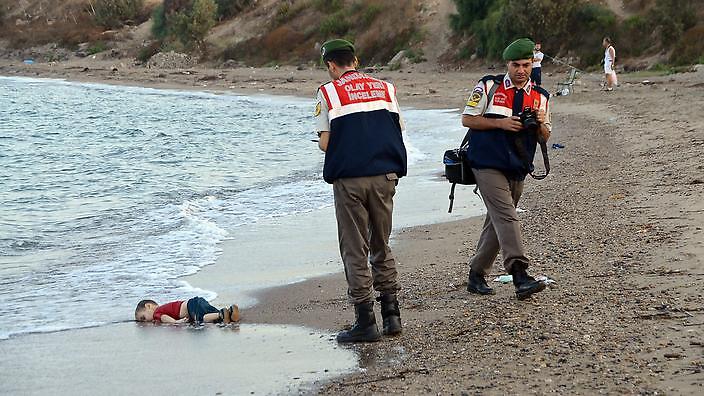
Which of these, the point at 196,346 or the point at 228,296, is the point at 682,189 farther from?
the point at 196,346

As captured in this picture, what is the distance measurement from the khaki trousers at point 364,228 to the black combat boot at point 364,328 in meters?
0.05

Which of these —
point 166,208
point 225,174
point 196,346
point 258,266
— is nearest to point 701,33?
point 225,174

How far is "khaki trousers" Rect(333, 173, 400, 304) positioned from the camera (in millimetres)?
6254

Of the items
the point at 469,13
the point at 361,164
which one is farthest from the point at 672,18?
the point at 361,164

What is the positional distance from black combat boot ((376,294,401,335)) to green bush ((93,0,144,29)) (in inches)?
2746

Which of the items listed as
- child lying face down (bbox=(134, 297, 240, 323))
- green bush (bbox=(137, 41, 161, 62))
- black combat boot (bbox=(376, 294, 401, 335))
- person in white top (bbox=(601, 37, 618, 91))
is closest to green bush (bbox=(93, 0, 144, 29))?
green bush (bbox=(137, 41, 161, 62))

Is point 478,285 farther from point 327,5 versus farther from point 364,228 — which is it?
point 327,5

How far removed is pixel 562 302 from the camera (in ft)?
21.7

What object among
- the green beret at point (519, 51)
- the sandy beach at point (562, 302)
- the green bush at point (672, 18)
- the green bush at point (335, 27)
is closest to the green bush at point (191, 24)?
the green bush at point (335, 27)

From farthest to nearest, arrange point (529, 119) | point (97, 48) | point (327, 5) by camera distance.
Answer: point (97, 48) → point (327, 5) → point (529, 119)

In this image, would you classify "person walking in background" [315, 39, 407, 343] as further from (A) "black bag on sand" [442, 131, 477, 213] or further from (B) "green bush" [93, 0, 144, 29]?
(B) "green bush" [93, 0, 144, 29]

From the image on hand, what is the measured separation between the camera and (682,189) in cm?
1042

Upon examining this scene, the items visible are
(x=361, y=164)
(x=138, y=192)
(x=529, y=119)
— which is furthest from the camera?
(x=138, y=192)

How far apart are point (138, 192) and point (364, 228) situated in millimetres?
10472
